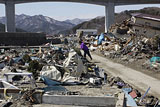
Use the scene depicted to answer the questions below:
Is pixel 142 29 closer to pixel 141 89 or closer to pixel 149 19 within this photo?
pixel 149 19

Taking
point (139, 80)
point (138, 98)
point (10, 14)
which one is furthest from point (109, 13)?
point (138, 98)

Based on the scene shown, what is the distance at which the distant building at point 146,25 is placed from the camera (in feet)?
83.5

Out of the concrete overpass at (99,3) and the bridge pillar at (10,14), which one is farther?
the concrete overpass at (99,3)

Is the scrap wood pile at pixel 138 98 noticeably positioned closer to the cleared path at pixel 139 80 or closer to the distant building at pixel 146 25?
the cleared path at pixel 139 80

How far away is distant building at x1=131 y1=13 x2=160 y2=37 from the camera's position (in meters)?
25.5

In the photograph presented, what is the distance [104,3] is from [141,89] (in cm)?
4171

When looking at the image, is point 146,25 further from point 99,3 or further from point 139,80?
point 99,3

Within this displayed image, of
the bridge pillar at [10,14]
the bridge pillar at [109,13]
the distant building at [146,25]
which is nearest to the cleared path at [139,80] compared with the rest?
the distant building at [146,25]

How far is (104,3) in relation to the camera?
160 ft

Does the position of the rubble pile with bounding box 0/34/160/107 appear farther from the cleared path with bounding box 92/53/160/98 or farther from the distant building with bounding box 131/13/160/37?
the distant building with bounding box 131/13/160/37

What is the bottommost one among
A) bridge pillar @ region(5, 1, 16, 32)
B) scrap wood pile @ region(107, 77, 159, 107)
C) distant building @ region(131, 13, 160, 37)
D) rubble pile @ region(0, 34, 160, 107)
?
scrap wood pile @ region(107, 77, 159, 107)

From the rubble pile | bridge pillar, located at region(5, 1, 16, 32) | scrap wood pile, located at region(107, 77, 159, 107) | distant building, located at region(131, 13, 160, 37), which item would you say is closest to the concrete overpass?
bridge pillar, located at region(5, 1, 16, 32)

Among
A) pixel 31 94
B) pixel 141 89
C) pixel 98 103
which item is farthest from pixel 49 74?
pixel 141 89

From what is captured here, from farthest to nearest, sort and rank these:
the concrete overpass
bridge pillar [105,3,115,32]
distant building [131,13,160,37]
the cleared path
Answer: bridge pillar [105,3,115,32], the concrete overpass, distant building [131,13,160,37], the cleared path
